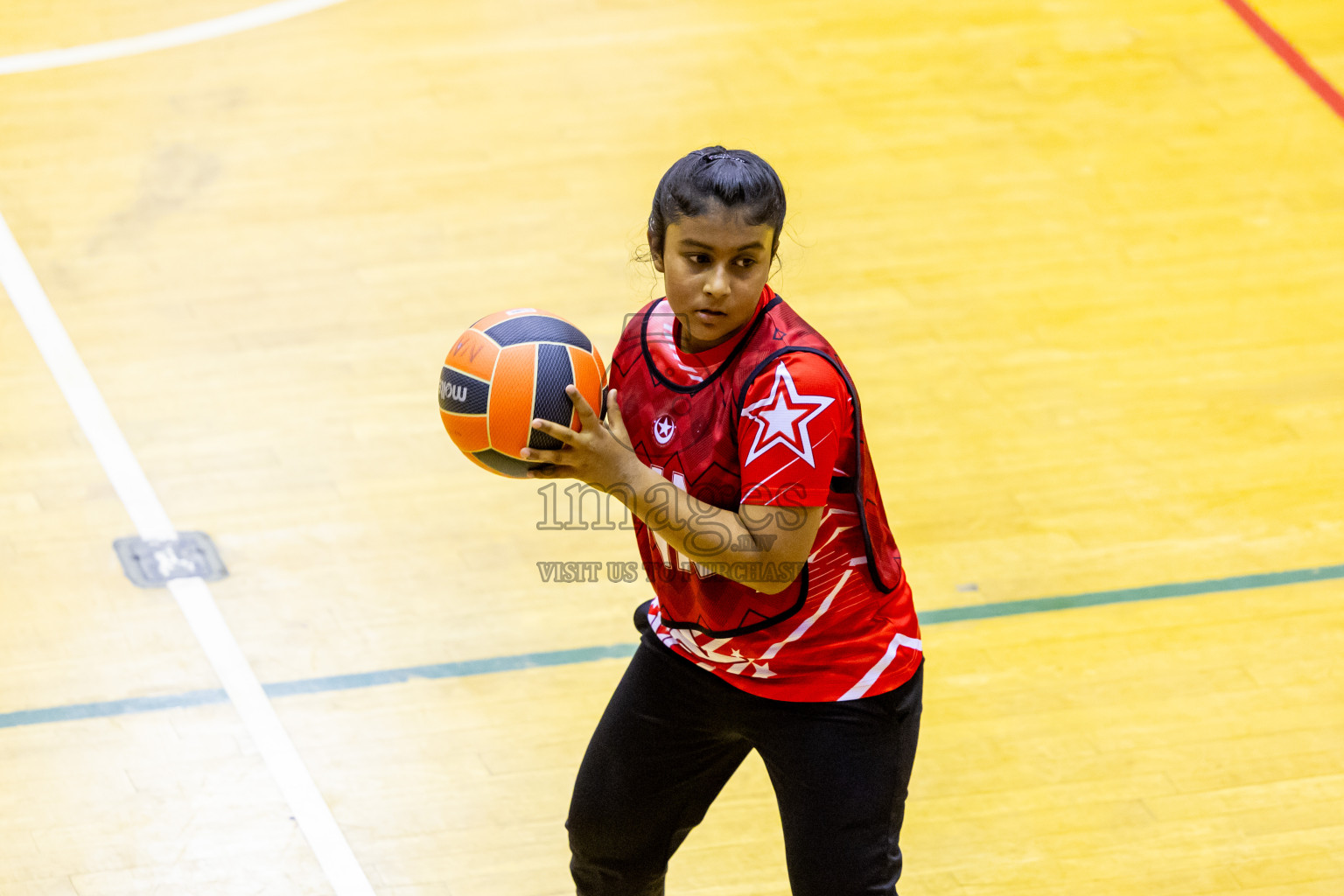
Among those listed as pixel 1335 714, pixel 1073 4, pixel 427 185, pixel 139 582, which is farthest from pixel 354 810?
pixel 1073 4

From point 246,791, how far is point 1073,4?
6.01m

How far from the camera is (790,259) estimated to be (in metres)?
5.57

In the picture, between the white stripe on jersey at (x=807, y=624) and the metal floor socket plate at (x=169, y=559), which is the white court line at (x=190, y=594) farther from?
the white stripe on jersey at (x=807, y=624)

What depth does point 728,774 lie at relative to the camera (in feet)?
9.24

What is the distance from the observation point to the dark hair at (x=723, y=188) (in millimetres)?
2270

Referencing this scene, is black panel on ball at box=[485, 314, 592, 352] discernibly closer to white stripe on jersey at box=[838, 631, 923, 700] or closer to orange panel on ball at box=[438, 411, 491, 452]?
orange panel on ball at box=[438, 411, 491, 452]

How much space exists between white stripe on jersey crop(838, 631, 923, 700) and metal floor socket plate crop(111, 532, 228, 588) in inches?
95.1

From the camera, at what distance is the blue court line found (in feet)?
12.7

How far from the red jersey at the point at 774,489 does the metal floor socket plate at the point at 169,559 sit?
2161 mm

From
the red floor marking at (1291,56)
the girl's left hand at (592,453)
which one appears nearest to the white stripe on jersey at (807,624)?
the girl's left hand at (592,453)

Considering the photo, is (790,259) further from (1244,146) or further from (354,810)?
(354,810)

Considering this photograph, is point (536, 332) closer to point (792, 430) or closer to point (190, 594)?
point (792, 430)

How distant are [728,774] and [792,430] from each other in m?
0.85

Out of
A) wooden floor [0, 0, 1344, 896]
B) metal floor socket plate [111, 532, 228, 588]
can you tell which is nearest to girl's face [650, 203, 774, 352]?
wooden floor [0, 0, 1344, 896]
